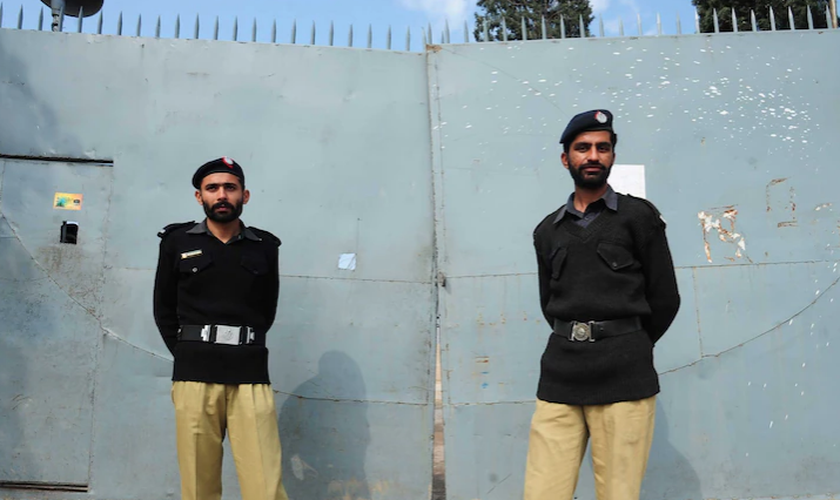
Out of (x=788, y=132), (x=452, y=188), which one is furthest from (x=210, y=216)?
(x=788, y=132)

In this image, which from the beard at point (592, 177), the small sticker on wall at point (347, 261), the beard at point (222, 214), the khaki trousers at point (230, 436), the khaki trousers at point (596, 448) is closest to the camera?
the khaki trousers at point (596, 448)

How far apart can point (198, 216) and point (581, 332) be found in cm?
221

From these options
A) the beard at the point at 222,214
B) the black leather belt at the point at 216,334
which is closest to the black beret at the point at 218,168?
the beard at the point at 222,214

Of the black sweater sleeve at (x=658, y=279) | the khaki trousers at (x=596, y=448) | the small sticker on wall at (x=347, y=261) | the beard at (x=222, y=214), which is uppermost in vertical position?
the beard at (x=222, y=214)

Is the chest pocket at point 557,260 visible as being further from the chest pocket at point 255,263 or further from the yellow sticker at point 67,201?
the yellow sticker at point 67,201

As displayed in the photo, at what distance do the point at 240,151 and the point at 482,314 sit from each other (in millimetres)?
1540

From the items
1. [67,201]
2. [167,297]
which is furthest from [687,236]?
[67,201]

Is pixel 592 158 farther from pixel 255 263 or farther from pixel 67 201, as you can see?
pixel 67 201

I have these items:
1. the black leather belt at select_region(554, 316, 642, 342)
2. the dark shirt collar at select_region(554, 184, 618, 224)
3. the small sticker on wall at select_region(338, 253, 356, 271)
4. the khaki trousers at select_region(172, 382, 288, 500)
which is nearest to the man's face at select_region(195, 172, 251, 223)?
the khaki trousers at select_region(172, 382, 288, 500)

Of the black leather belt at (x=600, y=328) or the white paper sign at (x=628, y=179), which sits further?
the white paper sign at (x=628, y=179)

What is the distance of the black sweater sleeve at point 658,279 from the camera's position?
7.70 feet

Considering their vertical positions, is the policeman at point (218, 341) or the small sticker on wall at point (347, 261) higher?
the small sticker on wall at point (347, 261)

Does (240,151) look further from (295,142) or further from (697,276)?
(697,276)

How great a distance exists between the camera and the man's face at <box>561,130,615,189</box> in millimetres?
2355
